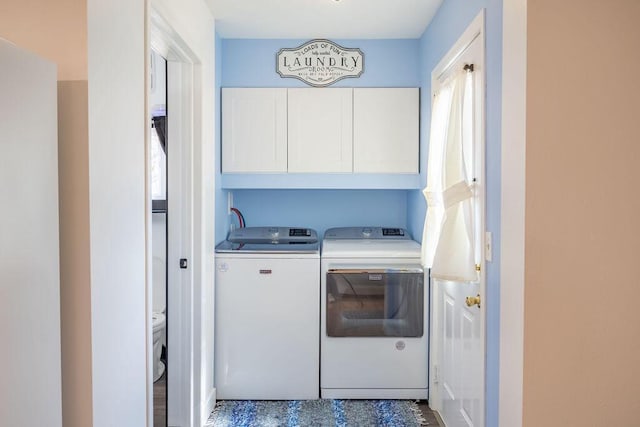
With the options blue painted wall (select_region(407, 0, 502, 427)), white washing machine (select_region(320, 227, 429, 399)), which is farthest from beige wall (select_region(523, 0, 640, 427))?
white washing machine (select_region(320, 227, 429, 399))

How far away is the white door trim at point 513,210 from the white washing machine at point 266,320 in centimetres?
166

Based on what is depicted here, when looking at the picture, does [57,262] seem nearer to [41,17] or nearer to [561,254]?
[41,17]

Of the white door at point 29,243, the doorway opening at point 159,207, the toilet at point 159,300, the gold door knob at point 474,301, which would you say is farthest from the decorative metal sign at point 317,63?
the white door at point 29,243

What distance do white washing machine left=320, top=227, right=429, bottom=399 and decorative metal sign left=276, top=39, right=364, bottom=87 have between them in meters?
1.26

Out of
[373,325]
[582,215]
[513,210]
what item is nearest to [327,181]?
[373,325]

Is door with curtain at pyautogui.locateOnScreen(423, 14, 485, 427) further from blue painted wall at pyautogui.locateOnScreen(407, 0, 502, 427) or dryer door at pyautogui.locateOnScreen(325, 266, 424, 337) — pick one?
dryer door at pyautogui.locateOnScreen(325, 266, 424, 337)

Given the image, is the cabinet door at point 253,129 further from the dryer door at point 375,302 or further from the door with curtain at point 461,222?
the door with curtain at point 461,222

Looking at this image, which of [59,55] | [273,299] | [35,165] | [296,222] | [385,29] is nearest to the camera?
[35,165]

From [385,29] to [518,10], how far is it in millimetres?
1984

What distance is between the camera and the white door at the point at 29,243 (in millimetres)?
958

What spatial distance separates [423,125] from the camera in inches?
125

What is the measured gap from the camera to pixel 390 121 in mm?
3287

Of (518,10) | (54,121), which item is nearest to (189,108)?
(54,121)

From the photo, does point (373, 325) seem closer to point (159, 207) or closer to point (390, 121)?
point (390, 121)
